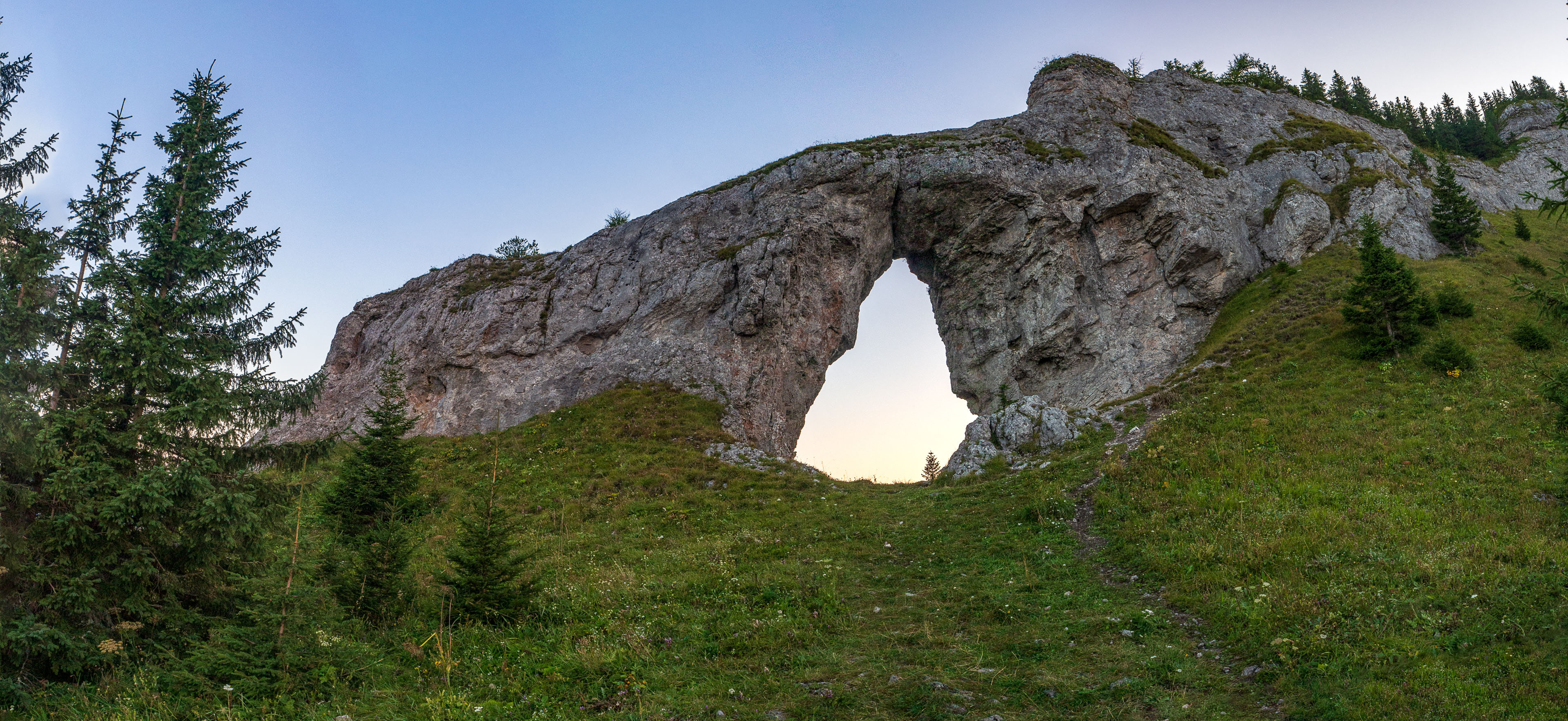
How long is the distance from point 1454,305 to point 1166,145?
17345 millimetres

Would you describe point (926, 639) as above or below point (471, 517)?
below

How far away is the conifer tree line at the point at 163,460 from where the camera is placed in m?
9.85

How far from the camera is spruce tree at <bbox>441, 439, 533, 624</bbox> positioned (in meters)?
12.4

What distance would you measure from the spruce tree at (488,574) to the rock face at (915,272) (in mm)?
Answer: 22457

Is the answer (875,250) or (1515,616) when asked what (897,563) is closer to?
(1515,616)

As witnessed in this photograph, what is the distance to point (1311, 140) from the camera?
148 feet

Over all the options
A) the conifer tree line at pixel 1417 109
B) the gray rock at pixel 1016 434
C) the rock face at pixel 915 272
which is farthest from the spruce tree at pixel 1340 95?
the gray rock at pixel 1016 434

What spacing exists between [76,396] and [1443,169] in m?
60.2

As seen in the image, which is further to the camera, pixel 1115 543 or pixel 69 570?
pixel 1115 543

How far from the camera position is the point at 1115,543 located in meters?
16.6

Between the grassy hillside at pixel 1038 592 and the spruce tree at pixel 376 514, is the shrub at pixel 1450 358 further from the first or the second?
the spruce tree at pixel 376 514

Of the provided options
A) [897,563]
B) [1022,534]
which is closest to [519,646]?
[897,563]

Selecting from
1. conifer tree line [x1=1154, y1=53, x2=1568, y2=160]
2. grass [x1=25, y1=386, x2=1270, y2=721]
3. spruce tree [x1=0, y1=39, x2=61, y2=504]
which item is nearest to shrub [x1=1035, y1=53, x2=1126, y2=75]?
conifer tree line [x1=1154, y1=53, x2=1568, y2=160]

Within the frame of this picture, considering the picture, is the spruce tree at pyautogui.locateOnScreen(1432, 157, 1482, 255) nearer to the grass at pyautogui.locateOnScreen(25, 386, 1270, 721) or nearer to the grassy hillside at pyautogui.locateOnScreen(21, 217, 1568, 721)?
the grassy hillside at pyautogui.locateOnScreen(21, 217, 1568, 721)
